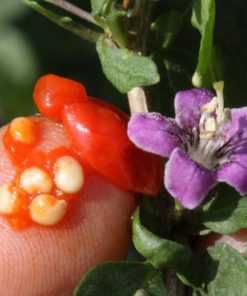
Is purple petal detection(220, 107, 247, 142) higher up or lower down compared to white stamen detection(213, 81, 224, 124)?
lower down

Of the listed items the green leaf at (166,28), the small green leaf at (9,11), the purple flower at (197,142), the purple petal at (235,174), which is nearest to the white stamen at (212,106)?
the purple flower at (197,142)

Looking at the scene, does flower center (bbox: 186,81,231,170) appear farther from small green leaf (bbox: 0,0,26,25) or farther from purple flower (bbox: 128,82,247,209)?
small green leaf (bbox: 0,0,26,25)

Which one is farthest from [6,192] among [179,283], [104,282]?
[179,283]

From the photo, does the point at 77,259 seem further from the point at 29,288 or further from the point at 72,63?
the point at 72,63

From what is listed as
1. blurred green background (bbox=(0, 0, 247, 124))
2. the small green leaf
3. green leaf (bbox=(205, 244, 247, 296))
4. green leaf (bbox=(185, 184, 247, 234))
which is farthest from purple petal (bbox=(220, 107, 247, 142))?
the small green leaf

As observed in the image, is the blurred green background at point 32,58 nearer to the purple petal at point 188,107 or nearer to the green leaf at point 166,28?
the green leaf at point 166,28

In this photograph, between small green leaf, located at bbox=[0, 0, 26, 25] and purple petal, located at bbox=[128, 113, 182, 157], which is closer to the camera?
purple petal, located at bbox=[128, 113, 182, 157]
